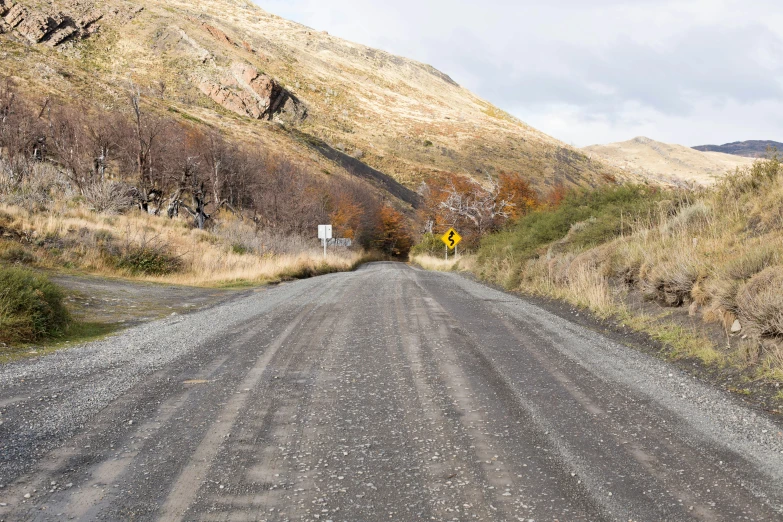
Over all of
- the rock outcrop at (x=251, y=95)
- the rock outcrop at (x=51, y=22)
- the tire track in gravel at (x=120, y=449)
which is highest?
the rock outcrop at (x=51, y=22)

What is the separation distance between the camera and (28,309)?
7.29 m

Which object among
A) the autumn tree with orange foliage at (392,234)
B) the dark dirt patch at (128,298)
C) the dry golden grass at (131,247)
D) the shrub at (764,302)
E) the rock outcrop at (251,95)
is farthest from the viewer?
the rock outcrop at (251,95)

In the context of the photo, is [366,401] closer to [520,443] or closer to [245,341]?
[520,443]

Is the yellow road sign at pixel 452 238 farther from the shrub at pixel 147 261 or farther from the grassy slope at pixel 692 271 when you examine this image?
the shrub at pixel 147 261

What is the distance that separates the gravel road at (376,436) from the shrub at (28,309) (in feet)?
3.36

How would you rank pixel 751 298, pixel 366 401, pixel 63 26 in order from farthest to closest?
pixel 63 26 → pixel 751 298 → pixel 366 401

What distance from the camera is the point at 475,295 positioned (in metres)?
13.4

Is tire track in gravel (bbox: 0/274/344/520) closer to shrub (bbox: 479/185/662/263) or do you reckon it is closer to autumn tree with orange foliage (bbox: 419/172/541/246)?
shrub (bbox: 479/185/662/263)

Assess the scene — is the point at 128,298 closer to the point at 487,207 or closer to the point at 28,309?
the point at 28,309

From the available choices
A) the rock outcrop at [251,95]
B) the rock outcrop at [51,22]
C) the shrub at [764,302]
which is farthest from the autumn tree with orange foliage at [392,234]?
the shrub at [764,302]

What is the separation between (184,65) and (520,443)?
95295 millimetres

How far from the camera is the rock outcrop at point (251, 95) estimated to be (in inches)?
3302

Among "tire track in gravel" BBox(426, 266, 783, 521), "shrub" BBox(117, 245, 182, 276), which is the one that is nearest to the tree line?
"shrub" BBox(117, 245, 182, 276)

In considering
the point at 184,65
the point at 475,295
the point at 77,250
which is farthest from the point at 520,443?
the point at 184,65
